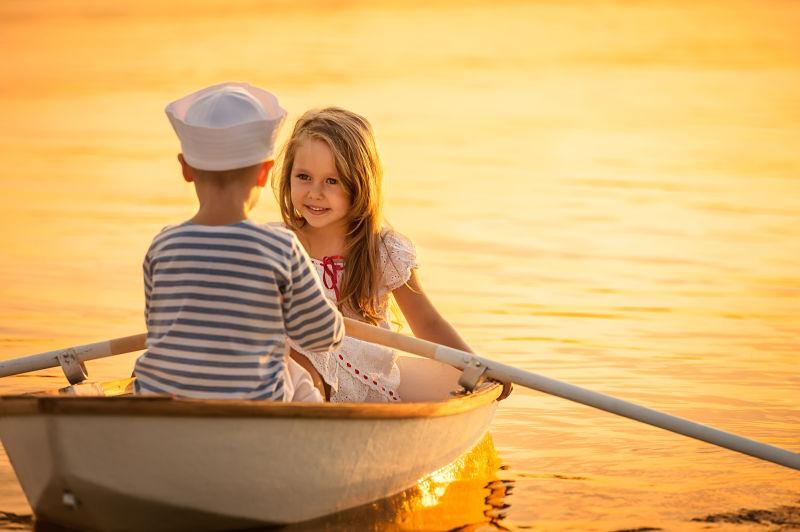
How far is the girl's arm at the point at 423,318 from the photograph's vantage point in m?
6.40

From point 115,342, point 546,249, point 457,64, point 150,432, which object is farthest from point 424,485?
point 457,64

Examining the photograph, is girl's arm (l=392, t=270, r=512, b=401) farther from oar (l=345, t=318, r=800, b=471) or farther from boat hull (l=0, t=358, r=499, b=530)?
boat hull (l=0, t=358, r=499, b=530)

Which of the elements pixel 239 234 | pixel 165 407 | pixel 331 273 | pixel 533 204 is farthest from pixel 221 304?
pixel 533 204

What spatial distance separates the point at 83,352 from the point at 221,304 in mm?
1349

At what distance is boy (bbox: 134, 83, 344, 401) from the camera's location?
4473 millimetres

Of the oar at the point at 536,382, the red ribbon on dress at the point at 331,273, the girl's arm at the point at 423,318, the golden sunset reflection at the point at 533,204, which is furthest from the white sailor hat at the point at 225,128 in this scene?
the girl's arm at the point at 423,318

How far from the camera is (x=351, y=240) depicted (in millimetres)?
6332

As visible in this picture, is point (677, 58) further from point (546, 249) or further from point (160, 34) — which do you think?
point (546, 249)

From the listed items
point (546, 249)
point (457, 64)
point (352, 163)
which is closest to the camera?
point (352, 163)

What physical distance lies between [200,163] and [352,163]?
5.67 feet

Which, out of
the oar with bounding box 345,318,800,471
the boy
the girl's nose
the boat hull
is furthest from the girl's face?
the boy

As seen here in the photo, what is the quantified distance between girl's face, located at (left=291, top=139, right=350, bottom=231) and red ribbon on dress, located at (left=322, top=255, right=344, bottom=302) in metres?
0.16

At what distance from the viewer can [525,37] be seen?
27.8m

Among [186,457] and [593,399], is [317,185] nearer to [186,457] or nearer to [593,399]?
[593,399]
